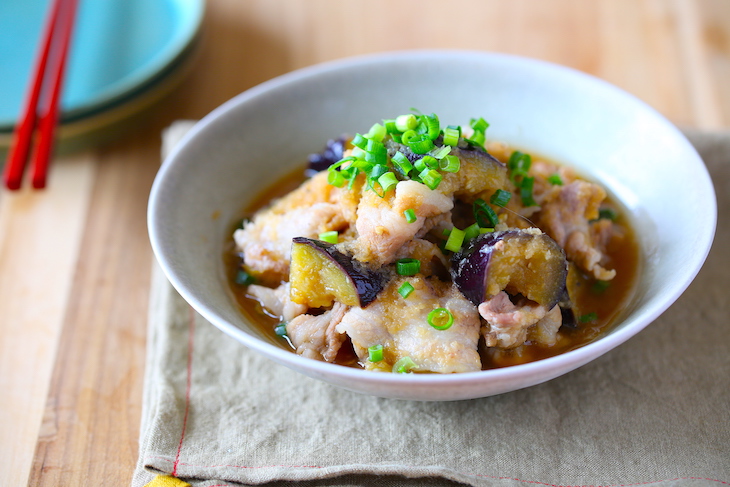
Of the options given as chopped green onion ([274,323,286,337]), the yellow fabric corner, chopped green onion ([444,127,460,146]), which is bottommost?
the yellow fabric corner

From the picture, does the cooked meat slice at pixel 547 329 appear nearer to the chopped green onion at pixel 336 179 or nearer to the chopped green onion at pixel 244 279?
the chopped green onion at pixel 336 179

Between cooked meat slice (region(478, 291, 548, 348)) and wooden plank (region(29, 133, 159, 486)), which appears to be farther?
wooden plank (region(29, 133, 159, 486))

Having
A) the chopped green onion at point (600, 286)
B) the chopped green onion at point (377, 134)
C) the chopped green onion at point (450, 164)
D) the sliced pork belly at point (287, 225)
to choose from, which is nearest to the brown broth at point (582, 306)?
the chopped green onion at point (600, 286)

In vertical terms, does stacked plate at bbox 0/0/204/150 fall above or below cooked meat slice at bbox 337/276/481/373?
below

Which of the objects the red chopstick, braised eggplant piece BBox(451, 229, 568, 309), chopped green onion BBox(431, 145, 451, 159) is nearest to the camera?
braised eggplant piece BBox(451, 229, 568, 309)

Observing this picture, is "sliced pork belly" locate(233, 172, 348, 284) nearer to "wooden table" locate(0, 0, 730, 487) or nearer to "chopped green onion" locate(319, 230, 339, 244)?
"chopped green onion" locate(319, 230, 339, 244)

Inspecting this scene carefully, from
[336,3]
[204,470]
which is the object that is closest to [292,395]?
[204,470]

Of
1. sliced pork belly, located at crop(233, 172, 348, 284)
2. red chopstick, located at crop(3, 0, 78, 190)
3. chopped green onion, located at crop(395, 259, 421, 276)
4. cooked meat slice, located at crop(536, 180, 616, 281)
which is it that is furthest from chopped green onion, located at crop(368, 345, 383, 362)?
red chopstick, located at crop(3, 0, 78, 190)
